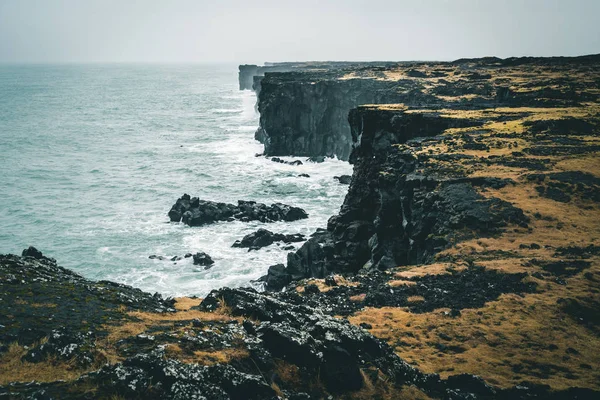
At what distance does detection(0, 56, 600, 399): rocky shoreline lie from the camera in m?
13.4

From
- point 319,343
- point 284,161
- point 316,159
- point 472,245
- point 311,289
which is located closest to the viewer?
point 319,343

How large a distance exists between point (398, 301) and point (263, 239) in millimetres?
33385

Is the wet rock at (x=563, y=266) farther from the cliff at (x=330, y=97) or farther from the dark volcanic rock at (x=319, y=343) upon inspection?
the cliff at (x=330, y=97)

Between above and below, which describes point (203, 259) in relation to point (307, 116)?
below

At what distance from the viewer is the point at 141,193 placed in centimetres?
7919

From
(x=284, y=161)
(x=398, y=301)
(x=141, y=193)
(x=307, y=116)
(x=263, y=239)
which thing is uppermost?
(x=307, y=116)

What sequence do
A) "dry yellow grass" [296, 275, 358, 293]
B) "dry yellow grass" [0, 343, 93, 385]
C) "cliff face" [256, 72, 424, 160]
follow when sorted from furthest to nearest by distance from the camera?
"cliff face" [256, 72, 424, 160] < "dry yellow grass" [296, 275, 358, 293] < "dry yellow grass" [0, 343, 93, 385]

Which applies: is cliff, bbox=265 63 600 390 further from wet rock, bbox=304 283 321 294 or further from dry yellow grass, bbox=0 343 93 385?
dry yellow grass, bbox=0 343 93 385

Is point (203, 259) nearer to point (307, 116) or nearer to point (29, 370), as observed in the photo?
point (29, 370)

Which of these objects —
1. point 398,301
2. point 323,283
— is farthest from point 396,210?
point 398,301

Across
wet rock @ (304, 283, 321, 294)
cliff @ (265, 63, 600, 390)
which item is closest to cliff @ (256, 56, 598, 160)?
cliff @ (265, 63, 600, 390)

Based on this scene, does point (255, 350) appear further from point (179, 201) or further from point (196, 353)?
point (179, 201)

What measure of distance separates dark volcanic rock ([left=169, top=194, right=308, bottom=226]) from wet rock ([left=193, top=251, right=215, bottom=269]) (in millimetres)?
12686

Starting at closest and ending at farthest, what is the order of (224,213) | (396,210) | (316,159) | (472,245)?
(472,245)
(396,210)
(224,213)
(316,159)
